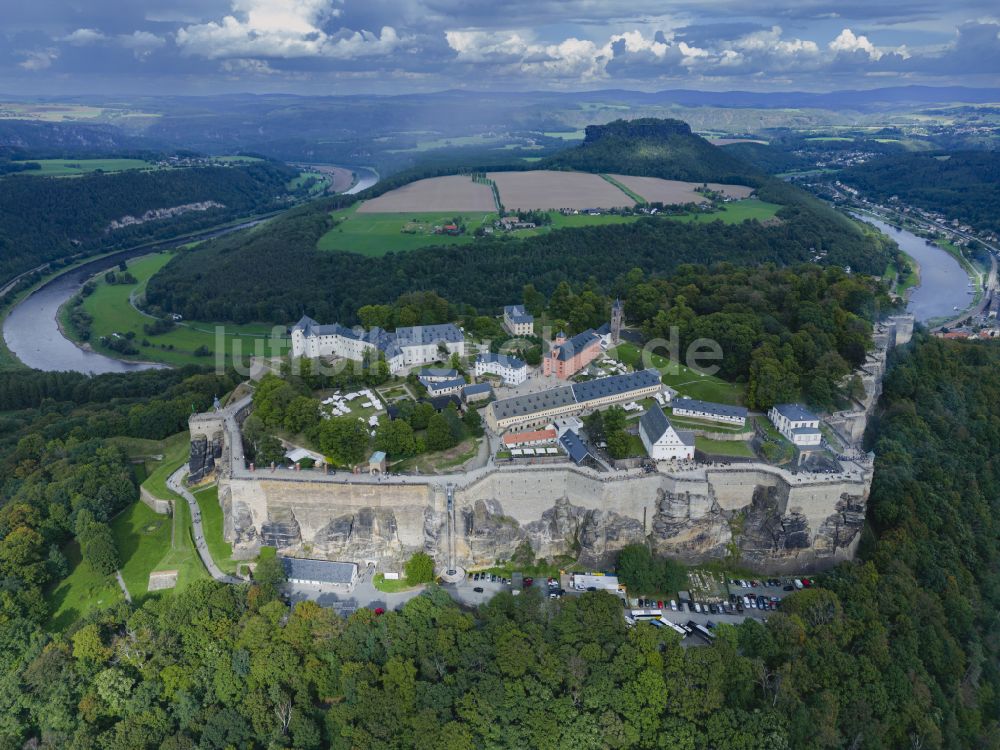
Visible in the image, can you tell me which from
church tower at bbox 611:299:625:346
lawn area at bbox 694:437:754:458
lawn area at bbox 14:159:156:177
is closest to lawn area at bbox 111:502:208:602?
lawn area at bbox 694:437:754:458

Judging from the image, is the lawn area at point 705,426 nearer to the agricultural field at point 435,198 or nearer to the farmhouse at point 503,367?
the farmhouse at point 503,367

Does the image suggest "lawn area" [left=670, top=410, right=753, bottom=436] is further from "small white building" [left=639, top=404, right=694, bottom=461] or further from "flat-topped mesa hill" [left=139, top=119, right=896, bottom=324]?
"flat-topped mesa hill" [left=139, top=119, right=896, bottom=324]

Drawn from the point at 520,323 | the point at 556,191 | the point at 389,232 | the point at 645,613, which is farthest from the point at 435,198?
the point at 645,613

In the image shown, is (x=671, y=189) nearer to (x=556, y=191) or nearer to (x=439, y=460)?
(x=556, y=191)

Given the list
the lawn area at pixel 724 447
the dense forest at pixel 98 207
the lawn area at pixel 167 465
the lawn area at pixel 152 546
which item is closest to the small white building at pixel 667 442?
the lawn area at pixel 724 447

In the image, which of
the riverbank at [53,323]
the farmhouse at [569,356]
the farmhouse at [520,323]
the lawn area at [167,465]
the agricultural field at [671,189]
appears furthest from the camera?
the agricultural field at [671,189]

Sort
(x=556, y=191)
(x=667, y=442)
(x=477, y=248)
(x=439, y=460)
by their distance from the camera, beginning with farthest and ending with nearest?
(x=556, y=191) → (x=477, y=248) → (x=439, y=460) → (x=667, y=442)

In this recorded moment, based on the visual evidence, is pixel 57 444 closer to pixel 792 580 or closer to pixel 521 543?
pixel 521 543

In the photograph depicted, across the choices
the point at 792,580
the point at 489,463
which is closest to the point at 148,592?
the point at 489,463
